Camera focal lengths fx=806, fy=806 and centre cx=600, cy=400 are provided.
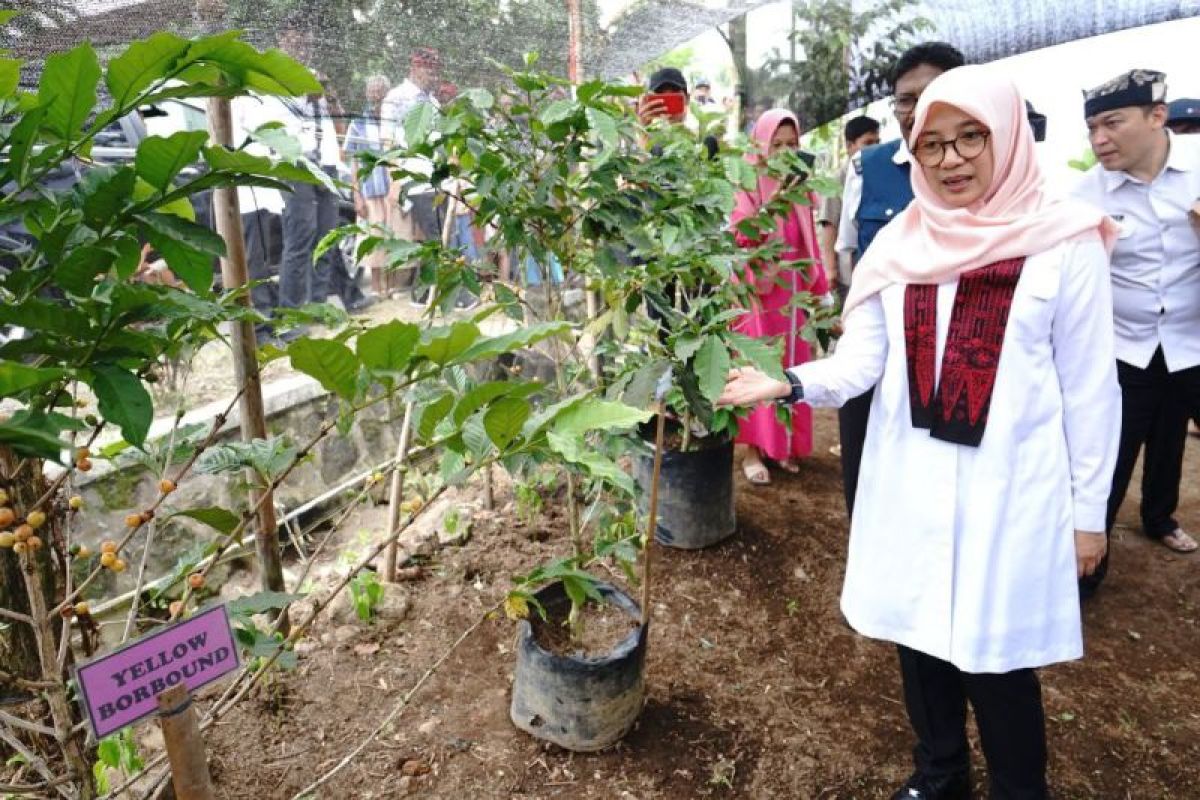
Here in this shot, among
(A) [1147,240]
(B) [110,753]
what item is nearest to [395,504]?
(B) [110,753]

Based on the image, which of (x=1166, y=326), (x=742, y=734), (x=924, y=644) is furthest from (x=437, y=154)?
(x=1166, y=326)

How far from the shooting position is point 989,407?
1438 millimetres

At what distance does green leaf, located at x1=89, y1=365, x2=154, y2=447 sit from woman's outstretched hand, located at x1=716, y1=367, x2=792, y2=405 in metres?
1.00

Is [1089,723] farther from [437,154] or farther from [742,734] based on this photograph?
[437,154]

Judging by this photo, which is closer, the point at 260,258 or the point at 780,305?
the point at 780,305

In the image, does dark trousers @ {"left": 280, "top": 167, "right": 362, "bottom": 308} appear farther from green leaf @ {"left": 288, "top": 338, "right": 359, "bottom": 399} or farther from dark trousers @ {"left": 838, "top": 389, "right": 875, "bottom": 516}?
green leaf @ {"left": 288, "top": 338, "right": 359, "bottom": 399}

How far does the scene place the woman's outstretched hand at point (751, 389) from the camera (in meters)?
1.54

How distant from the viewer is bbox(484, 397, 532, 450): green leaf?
0.81m

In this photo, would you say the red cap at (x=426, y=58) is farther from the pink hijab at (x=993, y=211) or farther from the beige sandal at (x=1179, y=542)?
the beige sandal at (x=1179, y=542)

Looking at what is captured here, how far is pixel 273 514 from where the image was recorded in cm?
202

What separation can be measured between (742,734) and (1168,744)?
1.08 m

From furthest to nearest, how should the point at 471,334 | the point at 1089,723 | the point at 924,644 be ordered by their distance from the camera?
the point at 1089,723
the point at 924,644
the point at 471,334

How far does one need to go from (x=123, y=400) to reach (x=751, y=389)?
3.61ft

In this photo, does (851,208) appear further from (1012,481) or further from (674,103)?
(1012,481)
